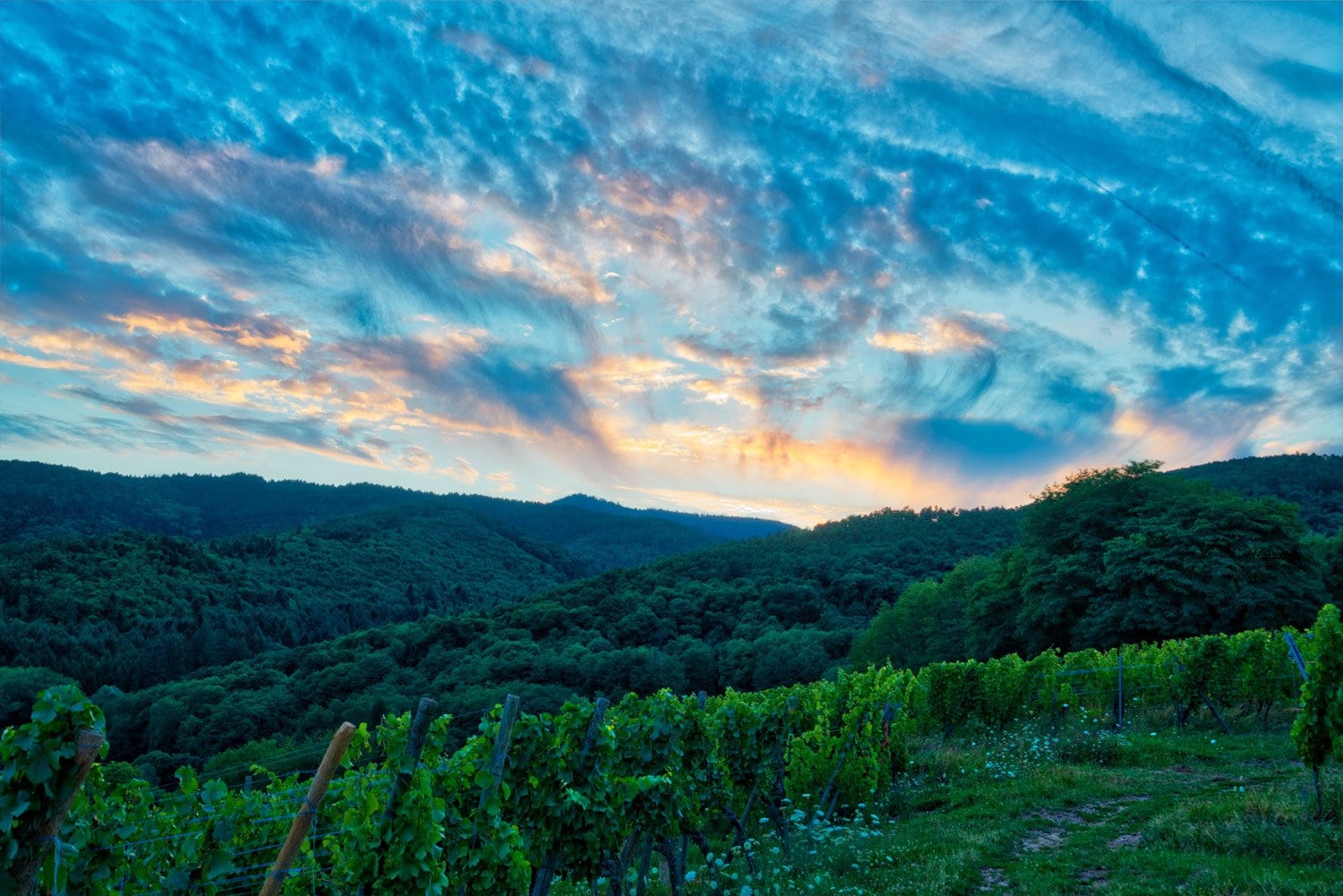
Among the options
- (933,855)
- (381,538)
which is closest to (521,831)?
(933,855)

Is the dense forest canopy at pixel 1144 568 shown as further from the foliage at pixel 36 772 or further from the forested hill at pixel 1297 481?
the foliage at pixel 36 772

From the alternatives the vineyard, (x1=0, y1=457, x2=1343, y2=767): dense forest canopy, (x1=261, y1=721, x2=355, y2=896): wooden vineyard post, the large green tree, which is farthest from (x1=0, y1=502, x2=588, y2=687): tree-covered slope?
(x1=261, y1=721, x2=355, y2=896): wooden vineyard post

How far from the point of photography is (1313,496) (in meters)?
71.6

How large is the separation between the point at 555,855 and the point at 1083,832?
21.4 ft

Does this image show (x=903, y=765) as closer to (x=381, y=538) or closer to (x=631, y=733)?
(x=631, y=733)

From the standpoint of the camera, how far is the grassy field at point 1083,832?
6.98 meters

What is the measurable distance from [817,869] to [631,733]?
2.63 meters

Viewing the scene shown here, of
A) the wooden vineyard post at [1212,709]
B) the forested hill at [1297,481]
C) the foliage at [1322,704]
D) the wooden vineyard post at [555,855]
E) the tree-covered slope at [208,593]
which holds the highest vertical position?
the forested hill at [1297,481]

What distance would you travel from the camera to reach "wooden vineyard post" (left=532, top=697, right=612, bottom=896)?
21.8ft

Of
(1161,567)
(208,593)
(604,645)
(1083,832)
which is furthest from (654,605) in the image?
(1083,832)

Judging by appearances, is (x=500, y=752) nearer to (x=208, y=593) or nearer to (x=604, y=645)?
(x=604, y=645)

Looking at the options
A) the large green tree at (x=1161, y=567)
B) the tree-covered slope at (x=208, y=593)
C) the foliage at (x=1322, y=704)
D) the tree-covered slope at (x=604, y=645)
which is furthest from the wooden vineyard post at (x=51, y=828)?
the tree-covered slope at (x=208, y=593)

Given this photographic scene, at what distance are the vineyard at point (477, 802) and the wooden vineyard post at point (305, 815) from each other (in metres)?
0.01

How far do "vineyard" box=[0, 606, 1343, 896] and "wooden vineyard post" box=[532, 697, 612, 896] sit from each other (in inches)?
0.7
